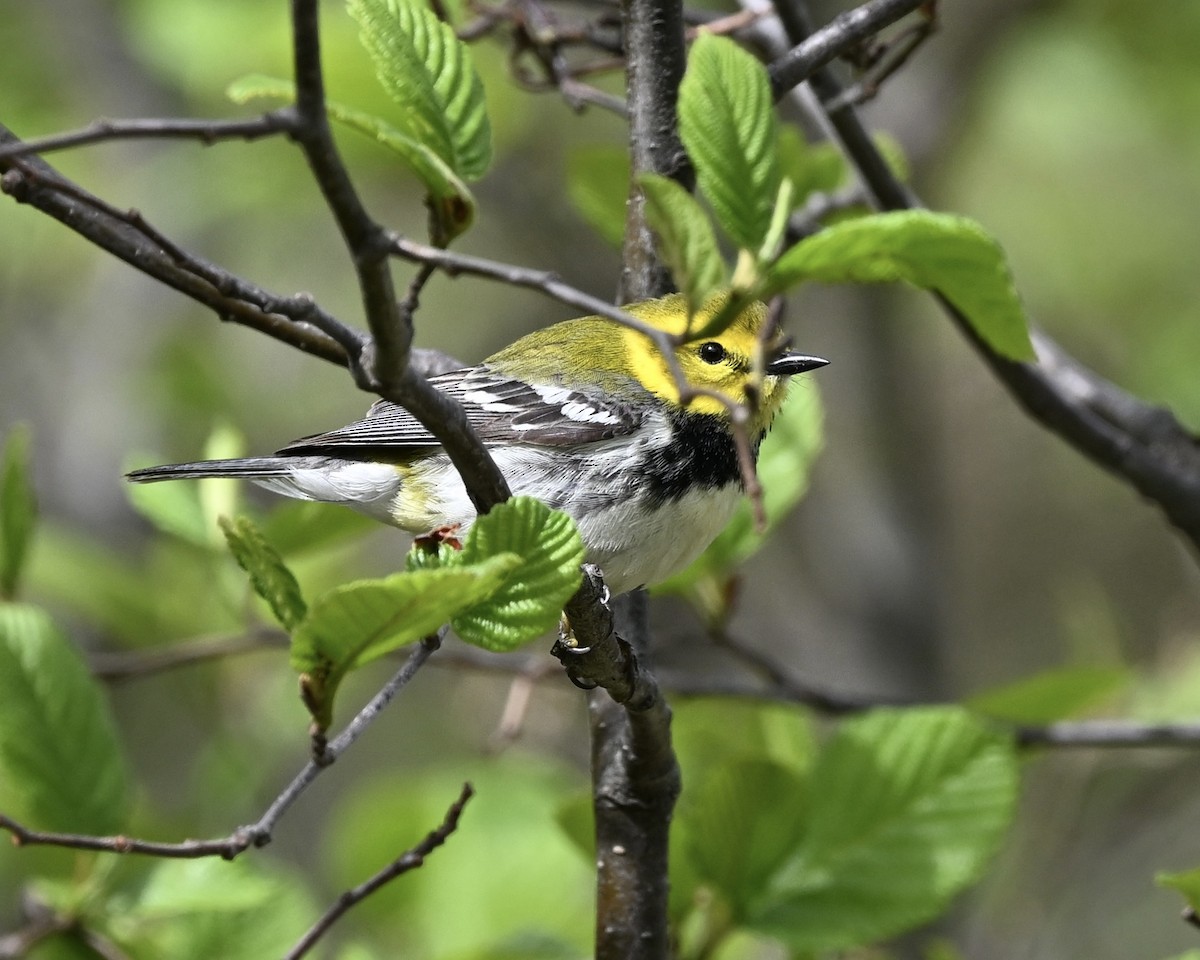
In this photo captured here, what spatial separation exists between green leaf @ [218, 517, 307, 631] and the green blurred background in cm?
133

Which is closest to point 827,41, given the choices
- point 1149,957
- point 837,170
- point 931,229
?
point 837,170

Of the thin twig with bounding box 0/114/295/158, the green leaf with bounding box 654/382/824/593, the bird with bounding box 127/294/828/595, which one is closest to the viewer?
the thin twig with bounding box 0/114/295/158

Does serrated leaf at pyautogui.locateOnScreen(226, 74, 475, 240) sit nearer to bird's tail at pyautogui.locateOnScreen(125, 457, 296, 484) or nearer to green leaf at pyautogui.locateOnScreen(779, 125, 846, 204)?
bird's tail at pyautogui.locateOnScreen(125, 457, 296, 484)

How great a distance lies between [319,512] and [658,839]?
2.94 ft

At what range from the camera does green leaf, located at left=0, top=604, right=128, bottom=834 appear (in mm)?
2180

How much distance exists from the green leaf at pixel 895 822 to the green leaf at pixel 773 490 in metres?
0.47

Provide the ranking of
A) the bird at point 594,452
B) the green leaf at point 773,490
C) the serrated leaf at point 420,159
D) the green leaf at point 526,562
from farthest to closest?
the green leaf at point 773,490
the bird at point 594,452
the serrated leaf at point 420,159
the green leaf at point 526,562

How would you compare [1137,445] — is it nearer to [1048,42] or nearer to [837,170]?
[837,170]

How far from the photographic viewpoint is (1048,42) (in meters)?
4.97

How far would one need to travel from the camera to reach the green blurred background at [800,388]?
3.60 m

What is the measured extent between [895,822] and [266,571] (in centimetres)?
132

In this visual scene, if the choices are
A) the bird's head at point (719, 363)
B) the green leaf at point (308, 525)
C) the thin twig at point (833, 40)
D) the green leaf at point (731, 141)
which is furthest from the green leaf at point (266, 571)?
the bird's head at point (719, 363)

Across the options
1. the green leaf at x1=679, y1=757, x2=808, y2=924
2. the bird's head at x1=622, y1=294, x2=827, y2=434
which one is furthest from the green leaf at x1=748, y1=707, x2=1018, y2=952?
the bird's head at x1=622, y1=294, x2=827, y2=434

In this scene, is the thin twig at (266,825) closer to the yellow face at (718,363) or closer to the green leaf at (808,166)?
the yellow face at (718,363)
